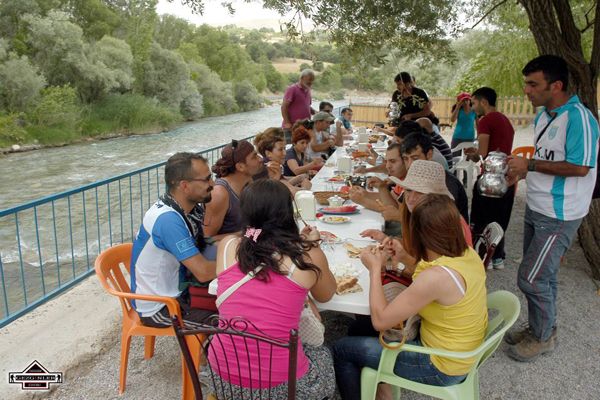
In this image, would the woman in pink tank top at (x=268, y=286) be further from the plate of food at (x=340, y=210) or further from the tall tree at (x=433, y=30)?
the tall tree at (x=433, y=30)

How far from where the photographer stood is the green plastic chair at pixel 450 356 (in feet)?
6.06

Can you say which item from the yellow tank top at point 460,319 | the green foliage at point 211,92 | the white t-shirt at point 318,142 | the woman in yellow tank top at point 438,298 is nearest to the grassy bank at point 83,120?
the green foliage at point 211,92

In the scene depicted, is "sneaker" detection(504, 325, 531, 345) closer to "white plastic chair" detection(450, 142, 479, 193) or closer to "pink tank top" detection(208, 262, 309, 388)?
"pink tank top" detection(208, 262, 309, 388)

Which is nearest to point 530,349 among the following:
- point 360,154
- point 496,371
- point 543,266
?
point 496,371

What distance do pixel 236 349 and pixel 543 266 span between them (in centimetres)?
201

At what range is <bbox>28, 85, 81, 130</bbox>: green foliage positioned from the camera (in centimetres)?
2325

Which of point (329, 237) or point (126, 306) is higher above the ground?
point (329, 237)

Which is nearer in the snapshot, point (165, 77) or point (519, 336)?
point (519, 336)

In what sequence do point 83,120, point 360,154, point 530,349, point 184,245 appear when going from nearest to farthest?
point 184,245 < point 530,349 < point 360,154 < point 83,120

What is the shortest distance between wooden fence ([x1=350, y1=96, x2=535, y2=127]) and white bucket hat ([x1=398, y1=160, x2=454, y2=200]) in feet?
48.6

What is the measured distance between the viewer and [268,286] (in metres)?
1.71

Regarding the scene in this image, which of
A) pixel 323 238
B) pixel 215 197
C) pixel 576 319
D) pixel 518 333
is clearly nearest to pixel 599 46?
pixel 576 319

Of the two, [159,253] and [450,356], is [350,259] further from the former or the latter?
[159,253]

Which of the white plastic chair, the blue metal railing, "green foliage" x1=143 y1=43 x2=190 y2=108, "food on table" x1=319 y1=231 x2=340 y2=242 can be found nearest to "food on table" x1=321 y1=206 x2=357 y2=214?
"food on table" x1=319 y1=231 x2=340 y2=242
